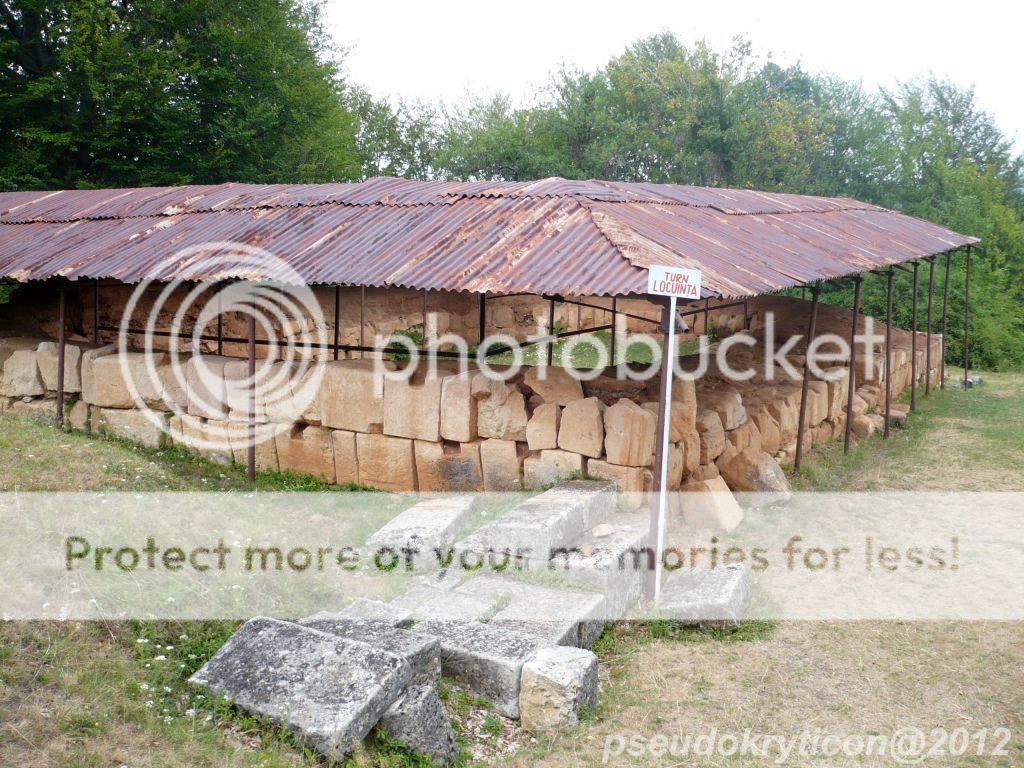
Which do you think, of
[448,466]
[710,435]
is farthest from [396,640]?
[710,435]

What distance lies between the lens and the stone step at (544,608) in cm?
626

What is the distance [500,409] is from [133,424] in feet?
16.5

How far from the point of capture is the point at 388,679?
195 inches

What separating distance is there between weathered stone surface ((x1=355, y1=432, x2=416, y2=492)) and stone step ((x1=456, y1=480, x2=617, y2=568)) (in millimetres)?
1890

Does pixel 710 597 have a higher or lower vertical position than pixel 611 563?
lower

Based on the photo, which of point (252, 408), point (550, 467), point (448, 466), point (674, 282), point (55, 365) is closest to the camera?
point (674, 282)

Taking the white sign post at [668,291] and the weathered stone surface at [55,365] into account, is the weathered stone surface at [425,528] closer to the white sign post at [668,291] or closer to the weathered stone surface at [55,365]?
the white sign post at [668,291]

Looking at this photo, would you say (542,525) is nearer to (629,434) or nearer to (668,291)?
(629,434)

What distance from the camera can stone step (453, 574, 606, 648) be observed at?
626 centimetres

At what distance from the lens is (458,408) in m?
9.22

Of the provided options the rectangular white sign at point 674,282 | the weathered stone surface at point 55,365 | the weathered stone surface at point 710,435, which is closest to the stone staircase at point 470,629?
the weathered stone surface at point 710,435

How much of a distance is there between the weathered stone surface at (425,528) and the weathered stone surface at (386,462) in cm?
105

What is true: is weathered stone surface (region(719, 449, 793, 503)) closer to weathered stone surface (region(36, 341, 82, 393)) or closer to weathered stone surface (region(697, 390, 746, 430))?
weathered stone surface (region(697, 390, 746, 430))

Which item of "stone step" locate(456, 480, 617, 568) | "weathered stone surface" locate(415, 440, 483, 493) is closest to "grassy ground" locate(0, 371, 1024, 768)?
"stone step" locate(456, 480, 617, 568)
